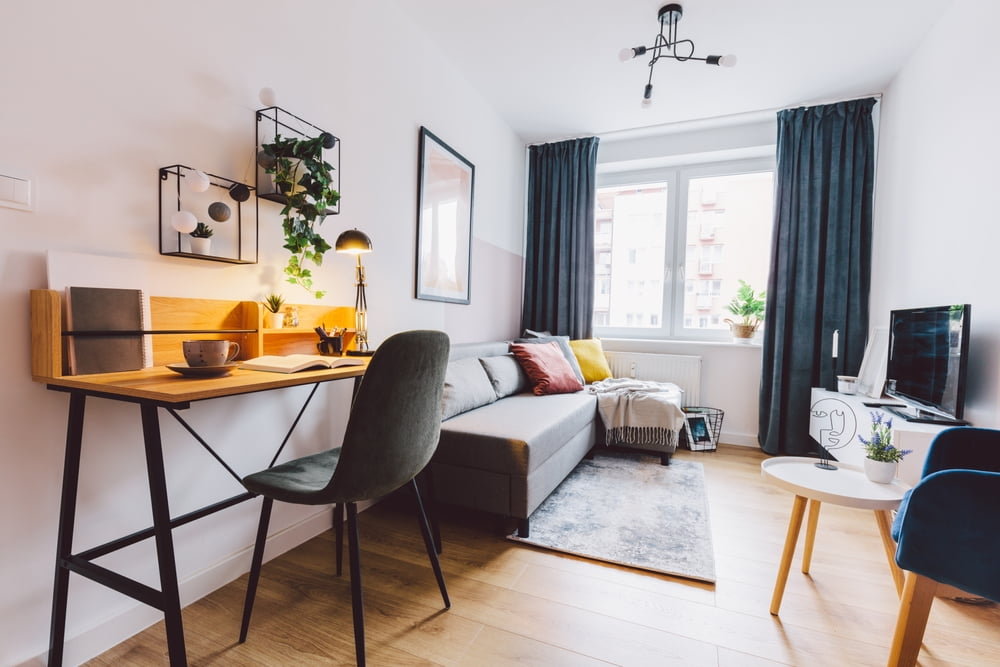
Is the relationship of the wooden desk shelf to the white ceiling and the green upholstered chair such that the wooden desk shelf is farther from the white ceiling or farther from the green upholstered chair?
the white ceiling

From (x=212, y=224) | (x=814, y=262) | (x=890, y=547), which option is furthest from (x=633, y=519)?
(x=814, y=262)

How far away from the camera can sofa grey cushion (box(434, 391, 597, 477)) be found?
1917mm

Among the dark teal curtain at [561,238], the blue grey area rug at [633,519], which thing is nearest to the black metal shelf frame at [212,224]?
the blue grey area rug at [633,519]

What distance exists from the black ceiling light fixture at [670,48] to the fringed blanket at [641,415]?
6.05ft

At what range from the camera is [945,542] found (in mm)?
1021

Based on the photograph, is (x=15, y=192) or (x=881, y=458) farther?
(x=881, y=458)

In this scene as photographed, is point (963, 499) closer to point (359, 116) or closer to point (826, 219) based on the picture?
point (359, 116)

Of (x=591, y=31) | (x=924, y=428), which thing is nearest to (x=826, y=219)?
(x=924, y=428)

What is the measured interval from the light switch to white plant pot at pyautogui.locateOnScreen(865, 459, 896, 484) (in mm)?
2565

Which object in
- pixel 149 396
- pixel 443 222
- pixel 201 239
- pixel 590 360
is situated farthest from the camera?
pixel 590 360

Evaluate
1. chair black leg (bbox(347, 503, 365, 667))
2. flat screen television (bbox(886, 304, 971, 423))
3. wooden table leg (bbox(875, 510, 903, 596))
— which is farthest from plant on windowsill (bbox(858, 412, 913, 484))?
chair black leg (bbox(347, 503, 365, 667))

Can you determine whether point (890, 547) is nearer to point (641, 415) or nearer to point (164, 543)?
point (641, 415)

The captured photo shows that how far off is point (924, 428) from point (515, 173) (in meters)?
3.27

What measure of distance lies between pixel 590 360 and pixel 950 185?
2.31 meters
